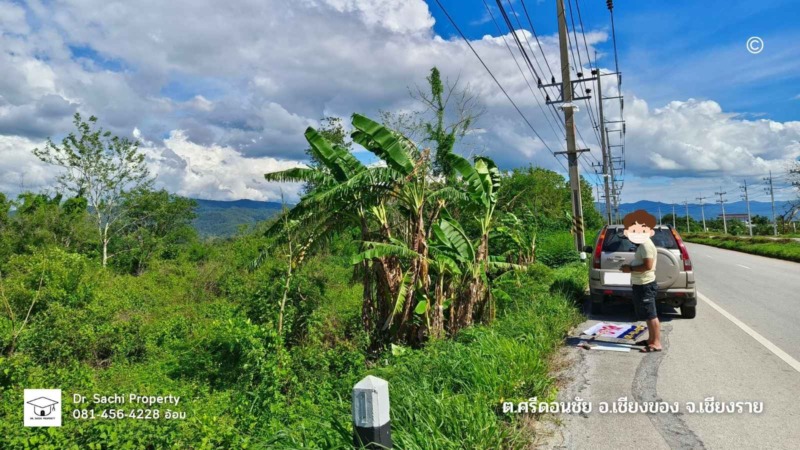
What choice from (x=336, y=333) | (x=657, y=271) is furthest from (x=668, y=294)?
(x=336, y=333)

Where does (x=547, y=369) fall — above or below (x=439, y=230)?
below

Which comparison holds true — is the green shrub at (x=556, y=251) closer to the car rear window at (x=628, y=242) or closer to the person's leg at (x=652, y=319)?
the car rear window at (x=628, y=242)

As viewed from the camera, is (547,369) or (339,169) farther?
(339,169)

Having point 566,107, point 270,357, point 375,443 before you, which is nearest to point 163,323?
point 270,357

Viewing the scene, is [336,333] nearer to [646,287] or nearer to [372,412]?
[646,287]

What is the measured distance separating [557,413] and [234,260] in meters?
18.7

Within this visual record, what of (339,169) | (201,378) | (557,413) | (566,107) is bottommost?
(201,378)

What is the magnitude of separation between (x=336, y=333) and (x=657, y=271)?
6.11 metres

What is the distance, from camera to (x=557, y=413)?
14.3 ft

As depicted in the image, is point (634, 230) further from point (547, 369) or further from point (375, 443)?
point (375, 443)

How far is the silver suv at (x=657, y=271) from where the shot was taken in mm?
8156
